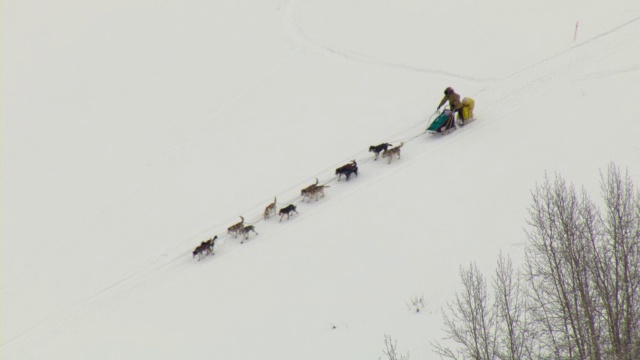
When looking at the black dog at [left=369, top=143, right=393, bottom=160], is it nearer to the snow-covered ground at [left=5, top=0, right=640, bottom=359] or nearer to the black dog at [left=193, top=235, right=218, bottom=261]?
the snow-covered ground at [left=5, top=0, right=640, bottom=359]

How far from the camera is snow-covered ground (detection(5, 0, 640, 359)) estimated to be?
13.3m

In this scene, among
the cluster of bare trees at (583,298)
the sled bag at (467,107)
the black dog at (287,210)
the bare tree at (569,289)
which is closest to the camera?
→ the cluster of bare trees at (583,298)

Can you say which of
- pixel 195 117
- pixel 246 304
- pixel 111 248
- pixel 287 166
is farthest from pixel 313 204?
pixel 195 117

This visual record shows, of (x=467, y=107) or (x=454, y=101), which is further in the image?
(x=467, y=107)

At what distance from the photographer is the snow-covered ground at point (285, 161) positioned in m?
13.3

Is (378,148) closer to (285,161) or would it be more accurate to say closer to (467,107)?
(467,107)

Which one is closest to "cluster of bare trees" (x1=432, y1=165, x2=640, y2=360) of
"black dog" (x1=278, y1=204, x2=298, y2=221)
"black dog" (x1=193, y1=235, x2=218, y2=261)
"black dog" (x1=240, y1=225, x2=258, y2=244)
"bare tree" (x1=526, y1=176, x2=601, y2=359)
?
"bare tree" (x1=526, y1=176, x2=601, y2=359)

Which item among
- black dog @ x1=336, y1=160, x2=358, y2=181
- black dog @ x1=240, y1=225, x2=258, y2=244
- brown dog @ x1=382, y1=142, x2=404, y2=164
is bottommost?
black dog @ x1=240, y1=225, x2=258, y2=244

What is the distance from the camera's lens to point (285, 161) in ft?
63.7

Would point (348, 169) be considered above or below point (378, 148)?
below

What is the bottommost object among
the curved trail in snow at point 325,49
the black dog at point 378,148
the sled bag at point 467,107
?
the black dog at point 378,148

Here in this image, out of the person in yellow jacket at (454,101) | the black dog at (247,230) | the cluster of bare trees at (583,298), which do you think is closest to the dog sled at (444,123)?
the person in yellow jacket at (454,101)

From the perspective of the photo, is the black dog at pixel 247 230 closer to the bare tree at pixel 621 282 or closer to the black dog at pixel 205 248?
the black dog at pixel 205 248

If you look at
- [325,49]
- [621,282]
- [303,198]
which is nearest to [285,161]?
[303,198]
